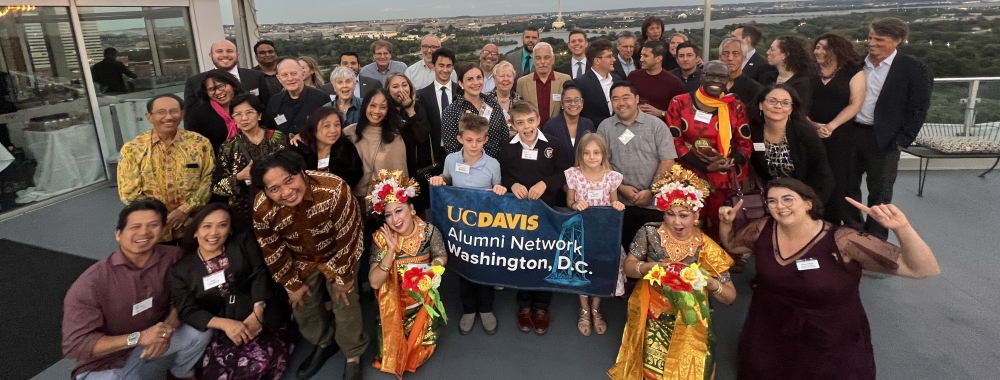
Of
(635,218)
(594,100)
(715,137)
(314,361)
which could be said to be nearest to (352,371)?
(314,361)

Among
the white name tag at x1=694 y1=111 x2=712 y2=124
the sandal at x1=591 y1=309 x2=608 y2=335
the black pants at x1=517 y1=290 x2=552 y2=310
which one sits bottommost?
the sandal at x1=591 y1=309 x2=608 y2=335

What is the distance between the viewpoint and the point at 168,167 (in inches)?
128

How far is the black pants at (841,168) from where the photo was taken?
161 inches

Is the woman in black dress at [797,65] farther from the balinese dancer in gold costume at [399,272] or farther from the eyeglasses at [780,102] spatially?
the balinese dancer in gold costume at [399,272]

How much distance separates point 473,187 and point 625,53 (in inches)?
129

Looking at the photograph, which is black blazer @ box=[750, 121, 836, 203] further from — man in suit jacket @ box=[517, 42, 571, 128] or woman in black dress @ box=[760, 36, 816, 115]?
man in suit jacket @ box=[517, 42, 571, 128]

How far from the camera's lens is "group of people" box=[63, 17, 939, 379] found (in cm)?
252

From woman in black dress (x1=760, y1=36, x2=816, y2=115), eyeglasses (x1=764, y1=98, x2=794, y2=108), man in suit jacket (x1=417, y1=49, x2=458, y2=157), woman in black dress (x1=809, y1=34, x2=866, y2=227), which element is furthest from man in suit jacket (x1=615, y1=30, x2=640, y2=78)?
eyeglasses (x1=764, y1=98, x2=794, y2=108)

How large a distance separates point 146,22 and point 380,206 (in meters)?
6.71

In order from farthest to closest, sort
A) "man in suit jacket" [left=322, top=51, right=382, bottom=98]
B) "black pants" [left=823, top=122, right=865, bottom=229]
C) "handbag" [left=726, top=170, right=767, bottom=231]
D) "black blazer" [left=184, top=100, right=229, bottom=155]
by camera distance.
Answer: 1. "man in suit jacket" [left=322, top=51, right=382, bottom=98]
2. "black pants" [left=823, top=122, right=865, bottom=229]
3. "black blazer" [left=184, top=100, right=229, bottom=155]
4. "handbag" [left=726, top=170, right=767, bottom=231]

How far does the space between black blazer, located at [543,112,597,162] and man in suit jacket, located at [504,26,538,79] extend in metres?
2.56

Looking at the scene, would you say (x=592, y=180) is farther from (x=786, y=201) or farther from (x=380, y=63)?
(x=380, y=63)

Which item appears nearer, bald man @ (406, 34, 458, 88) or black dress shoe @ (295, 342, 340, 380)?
black dress shoe @ (295, 342, 340, 380)

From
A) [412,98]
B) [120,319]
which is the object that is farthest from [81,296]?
[412,98]
